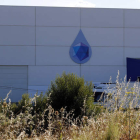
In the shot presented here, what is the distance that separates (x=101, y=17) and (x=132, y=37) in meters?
3.32

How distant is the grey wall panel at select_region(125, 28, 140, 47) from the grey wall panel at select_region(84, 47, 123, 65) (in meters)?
1.10

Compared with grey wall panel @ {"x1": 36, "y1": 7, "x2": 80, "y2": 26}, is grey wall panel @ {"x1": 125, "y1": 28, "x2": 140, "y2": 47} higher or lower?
lower

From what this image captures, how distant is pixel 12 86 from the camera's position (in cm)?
2244

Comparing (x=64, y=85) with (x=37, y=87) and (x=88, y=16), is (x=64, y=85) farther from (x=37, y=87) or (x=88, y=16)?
(x=88, y=16)

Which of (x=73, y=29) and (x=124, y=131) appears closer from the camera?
(x=124, y=131)

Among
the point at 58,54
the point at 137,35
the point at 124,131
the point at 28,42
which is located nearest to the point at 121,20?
the point at 137,35

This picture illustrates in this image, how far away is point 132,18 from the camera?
917 inches

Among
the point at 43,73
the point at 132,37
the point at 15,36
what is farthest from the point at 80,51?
the point at 15,36

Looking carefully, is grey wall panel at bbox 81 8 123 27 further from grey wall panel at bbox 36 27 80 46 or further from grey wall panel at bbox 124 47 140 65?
grey wall panel at bbox 124 47 140 65

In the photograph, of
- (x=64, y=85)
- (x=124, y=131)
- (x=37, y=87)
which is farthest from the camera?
(x=37, y=87)

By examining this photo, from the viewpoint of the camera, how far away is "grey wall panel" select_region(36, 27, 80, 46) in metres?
22.6

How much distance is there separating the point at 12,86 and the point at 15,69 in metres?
1.50

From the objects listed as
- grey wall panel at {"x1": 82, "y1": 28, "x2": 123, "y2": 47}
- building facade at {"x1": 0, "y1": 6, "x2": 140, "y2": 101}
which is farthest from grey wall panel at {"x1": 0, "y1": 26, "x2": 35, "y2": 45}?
grey wall panel at {"x1": 82, "y1": 28, "x2": 123, "y2": 47}

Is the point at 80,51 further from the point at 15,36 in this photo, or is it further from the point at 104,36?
the point at 15,36
